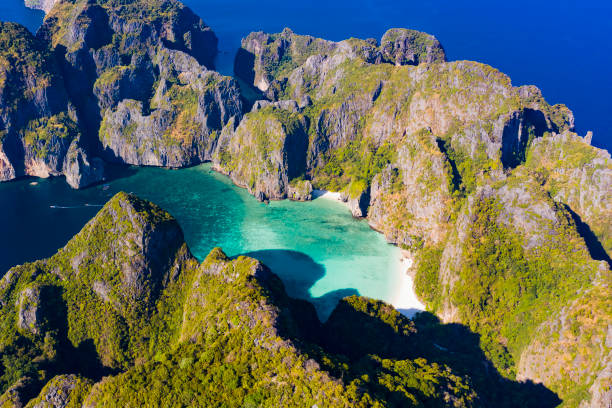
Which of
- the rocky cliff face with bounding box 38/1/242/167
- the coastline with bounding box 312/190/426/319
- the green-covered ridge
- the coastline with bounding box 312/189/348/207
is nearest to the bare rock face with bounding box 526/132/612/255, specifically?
the coastline with bounding box 312/190/426/319

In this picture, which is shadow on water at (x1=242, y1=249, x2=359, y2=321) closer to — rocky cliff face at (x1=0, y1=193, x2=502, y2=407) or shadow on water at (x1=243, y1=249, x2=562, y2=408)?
rocky cliff face at (x1=0, y1=193, x2=502, y2=407)

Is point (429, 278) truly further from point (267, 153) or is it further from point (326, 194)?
point (267, 153)

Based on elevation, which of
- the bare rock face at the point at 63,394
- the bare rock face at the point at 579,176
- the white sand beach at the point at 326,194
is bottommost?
the bare rock face at the point at 63,394

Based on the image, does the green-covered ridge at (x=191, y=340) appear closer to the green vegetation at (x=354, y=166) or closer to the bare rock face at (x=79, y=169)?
the green vegetation at (x=354, y=166)

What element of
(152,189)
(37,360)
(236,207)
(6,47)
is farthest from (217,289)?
(6,47)

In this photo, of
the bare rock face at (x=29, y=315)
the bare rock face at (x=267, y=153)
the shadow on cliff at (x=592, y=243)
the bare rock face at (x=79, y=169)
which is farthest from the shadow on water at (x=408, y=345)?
the bare rock face at (x=79, y=169)

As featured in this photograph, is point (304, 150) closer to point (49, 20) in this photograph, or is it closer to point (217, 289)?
point (217, 289)

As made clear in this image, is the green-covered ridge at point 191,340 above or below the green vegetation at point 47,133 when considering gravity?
below
